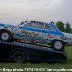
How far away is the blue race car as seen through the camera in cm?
1675

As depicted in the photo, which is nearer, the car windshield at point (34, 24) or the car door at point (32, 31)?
the car door at point (32, 31)

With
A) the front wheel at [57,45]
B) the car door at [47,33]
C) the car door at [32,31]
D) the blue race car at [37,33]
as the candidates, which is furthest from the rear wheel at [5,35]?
the front wheel at [57,45]

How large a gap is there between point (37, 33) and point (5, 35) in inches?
69.5

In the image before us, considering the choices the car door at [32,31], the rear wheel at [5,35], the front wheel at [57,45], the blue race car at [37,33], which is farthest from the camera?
the car door at [32,31]

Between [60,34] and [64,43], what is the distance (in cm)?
55

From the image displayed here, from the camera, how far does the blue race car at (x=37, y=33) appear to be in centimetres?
1675

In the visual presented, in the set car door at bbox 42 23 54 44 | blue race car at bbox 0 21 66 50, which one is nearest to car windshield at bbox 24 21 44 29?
blue race car at bbox 0 21 66 50

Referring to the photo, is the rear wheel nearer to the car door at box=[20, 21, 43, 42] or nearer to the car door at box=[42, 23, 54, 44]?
the car door at box=[20, 21, 43, 42]

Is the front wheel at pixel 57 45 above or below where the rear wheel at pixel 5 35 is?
below

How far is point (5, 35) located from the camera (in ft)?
53.9

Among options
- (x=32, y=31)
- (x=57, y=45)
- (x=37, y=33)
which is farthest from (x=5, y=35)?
(x=57, y=45)

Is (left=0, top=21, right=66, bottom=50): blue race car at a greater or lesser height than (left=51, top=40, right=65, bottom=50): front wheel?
greater

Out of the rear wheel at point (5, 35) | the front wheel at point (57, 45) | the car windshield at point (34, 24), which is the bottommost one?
the front wheel at point (57, 45)

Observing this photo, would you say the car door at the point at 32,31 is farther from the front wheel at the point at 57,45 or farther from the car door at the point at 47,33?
the front wheel at the point at 57,45
